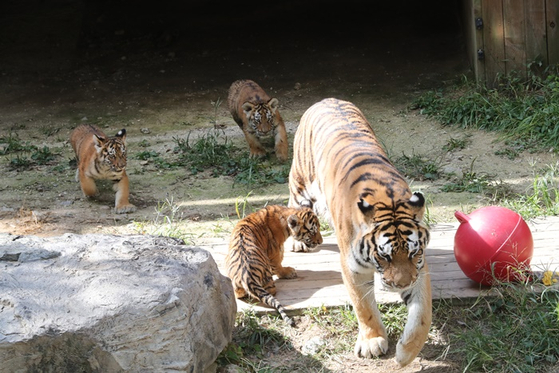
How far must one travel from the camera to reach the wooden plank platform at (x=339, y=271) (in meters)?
4.60

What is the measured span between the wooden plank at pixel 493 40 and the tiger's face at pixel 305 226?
451cm

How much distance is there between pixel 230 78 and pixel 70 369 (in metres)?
7.80

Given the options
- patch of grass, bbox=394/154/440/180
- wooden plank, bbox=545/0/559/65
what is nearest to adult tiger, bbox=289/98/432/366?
patch of grass, bbox=394/154/440/180

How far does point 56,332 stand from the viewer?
3.43 metres

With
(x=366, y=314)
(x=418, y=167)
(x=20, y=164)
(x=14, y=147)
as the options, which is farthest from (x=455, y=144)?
(x=14, y=147)

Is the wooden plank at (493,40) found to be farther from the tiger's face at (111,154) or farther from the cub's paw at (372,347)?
the cub's paw at (372,347)

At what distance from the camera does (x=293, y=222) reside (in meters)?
4.99

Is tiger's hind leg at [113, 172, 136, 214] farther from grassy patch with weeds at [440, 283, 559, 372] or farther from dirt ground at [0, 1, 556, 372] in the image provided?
grassy patch with weeds at [440, 283, 559, 372]

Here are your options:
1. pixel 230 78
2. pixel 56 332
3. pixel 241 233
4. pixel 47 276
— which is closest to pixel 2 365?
pixel 56 332

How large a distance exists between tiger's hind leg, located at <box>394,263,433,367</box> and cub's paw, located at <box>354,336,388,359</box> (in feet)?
0.74

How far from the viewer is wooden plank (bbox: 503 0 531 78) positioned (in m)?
8.52

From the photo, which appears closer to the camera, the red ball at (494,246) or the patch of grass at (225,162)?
the red ball at (494,246)

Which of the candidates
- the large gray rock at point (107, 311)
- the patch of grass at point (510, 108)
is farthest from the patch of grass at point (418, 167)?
the large gray rock at point (107, 311)

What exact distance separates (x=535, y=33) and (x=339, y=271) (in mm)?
4887
